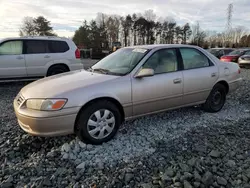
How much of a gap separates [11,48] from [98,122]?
5.31m

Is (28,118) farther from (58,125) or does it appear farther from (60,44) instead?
(60,44)

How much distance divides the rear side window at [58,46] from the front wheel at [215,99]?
510 cm

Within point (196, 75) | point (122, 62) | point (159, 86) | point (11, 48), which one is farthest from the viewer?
point (11, 48)

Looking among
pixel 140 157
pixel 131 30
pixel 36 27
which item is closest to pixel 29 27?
pixel 36 27

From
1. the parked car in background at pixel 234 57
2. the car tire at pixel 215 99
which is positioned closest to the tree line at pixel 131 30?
the parked car in background at pixel 234 57

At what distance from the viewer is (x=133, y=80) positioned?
3.60 metres

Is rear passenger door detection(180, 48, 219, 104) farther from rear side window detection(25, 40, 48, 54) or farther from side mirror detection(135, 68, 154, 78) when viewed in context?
rear side window detection(25, 40, 48, 54)

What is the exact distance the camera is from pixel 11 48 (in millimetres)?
7121

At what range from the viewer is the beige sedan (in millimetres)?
3092

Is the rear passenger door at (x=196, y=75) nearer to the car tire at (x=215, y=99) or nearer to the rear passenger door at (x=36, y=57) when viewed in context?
the car tire at (x=215, y=99)

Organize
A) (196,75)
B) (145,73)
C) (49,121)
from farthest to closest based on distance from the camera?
1. (196,75)
2. (145,73)
3. (49,121)

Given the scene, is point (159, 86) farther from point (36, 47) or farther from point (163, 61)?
point (36, 47)

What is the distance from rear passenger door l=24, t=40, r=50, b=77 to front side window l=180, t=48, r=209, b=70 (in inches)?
188

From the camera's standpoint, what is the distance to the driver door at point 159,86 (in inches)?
145
